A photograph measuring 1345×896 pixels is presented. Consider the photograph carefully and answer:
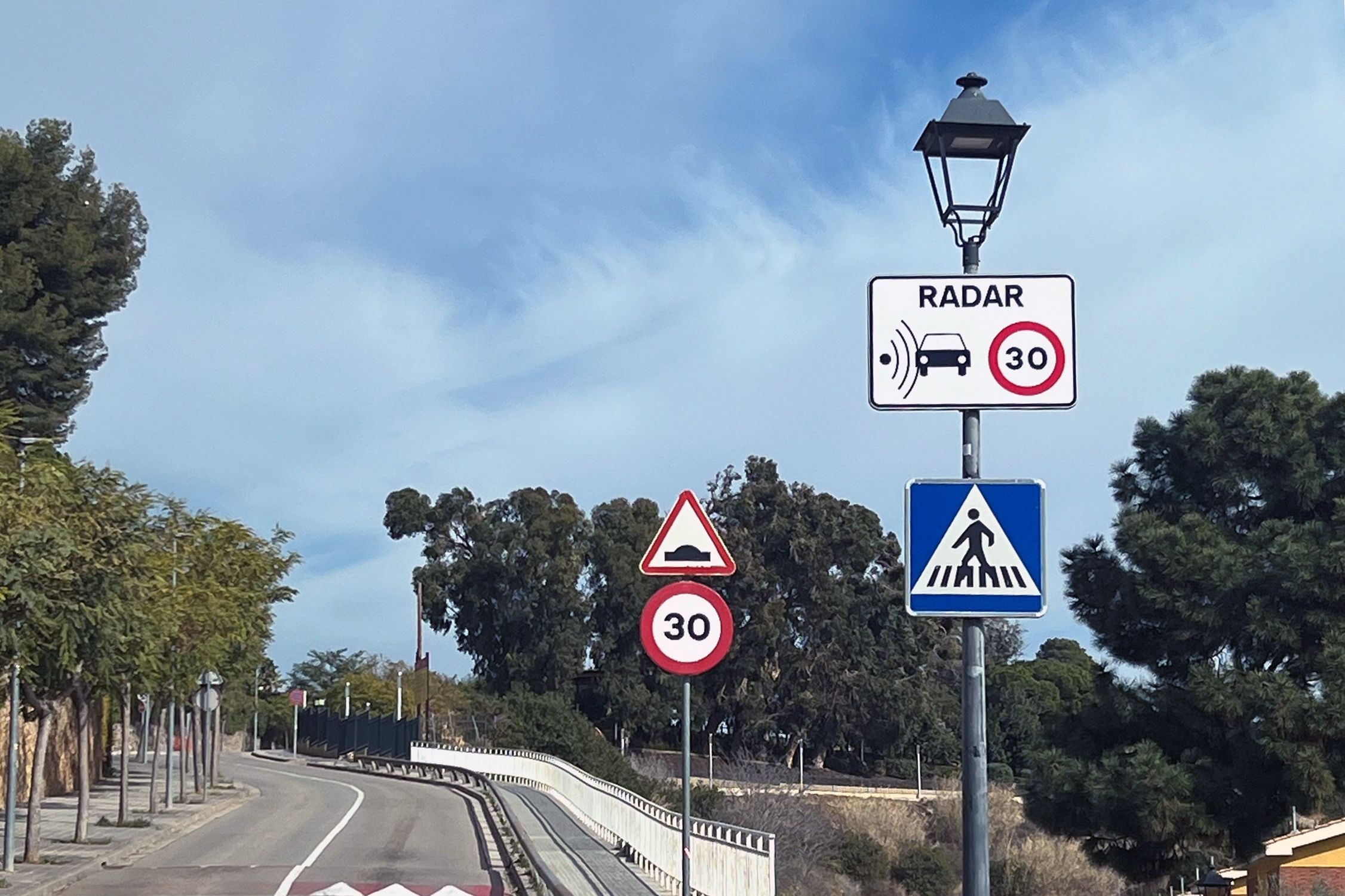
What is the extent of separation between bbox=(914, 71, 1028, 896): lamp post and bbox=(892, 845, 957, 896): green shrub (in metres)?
49.3

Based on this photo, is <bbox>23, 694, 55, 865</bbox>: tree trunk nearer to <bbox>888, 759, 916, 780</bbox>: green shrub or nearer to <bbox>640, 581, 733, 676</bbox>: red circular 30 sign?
<bbox>640, 581, 733, 676</bbox>: red circular 30 sign

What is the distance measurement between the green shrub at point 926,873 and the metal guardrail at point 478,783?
16.5 metres

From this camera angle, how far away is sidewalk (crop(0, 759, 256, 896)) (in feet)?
69.8

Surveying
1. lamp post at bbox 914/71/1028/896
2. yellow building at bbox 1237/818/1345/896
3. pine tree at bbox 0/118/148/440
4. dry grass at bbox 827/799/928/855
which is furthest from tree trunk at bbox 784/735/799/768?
lamp post at bbox 914/71/1028/896

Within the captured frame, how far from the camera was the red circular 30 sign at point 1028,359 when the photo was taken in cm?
652

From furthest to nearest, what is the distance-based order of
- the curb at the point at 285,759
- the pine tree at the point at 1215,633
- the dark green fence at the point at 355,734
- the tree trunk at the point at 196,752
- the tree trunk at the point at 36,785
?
the curb at the point at 285,759, the dark green fence at the point at 355,734, the tree trunk at the point at 196,752, the pine tree at the point at 1215,633, the tree trunk at the point at 36,785

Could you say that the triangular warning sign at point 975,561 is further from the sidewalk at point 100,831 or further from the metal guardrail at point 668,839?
the sidewalk at point 100,831

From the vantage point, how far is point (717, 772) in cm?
7369

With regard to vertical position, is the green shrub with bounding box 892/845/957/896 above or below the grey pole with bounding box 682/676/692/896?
below

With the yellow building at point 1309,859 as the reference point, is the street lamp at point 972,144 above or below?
above

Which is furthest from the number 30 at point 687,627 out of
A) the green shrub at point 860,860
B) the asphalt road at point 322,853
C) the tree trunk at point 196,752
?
the green shrub at point 860,860

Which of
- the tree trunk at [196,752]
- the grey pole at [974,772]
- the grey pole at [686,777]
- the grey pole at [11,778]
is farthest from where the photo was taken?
the tree trunk at [196,752]

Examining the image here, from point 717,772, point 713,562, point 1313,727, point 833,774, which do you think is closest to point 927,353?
point 713,562

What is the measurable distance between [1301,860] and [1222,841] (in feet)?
15.0
